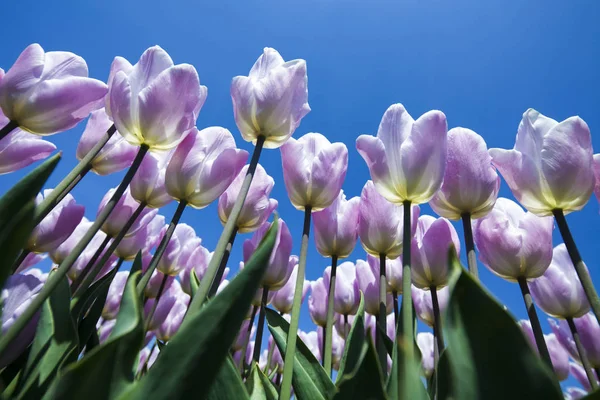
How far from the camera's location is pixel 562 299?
1423 mm

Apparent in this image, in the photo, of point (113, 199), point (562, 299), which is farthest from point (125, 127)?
point (562, 299)

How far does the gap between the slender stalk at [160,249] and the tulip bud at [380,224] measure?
1.78 feet

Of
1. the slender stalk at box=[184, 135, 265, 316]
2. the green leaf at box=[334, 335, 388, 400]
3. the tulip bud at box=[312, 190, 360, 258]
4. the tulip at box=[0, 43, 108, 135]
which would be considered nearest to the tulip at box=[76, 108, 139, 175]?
the tulip at box=[0, 43, 108, 135]

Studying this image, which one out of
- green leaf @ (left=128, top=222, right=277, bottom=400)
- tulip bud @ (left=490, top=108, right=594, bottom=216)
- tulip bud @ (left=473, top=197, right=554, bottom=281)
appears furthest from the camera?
tulip bud @ (left=473, top=197, right=554, bottom=281)

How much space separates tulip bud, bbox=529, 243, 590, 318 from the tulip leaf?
1110 mm

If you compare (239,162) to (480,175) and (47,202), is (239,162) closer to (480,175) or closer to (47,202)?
(47,202)

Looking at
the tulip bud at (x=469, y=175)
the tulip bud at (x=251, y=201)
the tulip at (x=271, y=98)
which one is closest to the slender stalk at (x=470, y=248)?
the tulip bud at (x=469, y=175)

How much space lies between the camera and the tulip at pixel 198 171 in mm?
1141

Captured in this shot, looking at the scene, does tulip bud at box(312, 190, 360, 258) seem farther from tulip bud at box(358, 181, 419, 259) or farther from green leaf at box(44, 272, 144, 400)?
green leaf at box(44, 272, 144, 400)

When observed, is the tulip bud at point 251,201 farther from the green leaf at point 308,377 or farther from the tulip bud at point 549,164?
the tulip bud at point 549,164

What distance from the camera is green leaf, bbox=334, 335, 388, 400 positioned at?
631 mm

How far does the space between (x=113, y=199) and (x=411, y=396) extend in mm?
701

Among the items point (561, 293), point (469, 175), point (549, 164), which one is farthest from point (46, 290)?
point (561, 293)

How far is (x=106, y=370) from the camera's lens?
56 cm
